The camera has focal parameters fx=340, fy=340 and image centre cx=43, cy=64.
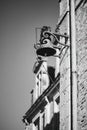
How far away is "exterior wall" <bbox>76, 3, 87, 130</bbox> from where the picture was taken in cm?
773

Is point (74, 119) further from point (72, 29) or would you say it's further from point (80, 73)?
point (72, 29)

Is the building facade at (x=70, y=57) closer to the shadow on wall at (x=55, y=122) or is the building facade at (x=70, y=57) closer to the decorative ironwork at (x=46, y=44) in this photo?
the decorative ironwork at (x=46, y=44)

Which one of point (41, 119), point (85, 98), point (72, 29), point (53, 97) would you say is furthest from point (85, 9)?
point (41, 119)

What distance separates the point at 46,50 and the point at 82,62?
1.10m

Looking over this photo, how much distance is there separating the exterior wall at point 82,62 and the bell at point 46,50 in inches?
Result: 27.0

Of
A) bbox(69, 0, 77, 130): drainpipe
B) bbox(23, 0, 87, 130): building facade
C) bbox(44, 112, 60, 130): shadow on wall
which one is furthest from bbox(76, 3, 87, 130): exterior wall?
bbox(44, 112, 60, 130): shadow on wall

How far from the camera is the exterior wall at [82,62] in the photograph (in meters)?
7.73

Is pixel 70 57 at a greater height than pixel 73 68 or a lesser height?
greater

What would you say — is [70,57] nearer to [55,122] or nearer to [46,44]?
[46,44]

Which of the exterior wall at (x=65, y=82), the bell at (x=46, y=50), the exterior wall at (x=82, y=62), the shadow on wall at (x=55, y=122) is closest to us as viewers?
the exterior wall at (x=82, y=62)

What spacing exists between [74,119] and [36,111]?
9.84 metres

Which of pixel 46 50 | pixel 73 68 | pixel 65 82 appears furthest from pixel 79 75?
pixel 46 50

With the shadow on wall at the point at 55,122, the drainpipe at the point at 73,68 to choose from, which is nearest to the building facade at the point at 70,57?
the drainpipe at the point at 73,68

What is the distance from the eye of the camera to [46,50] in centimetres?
879
